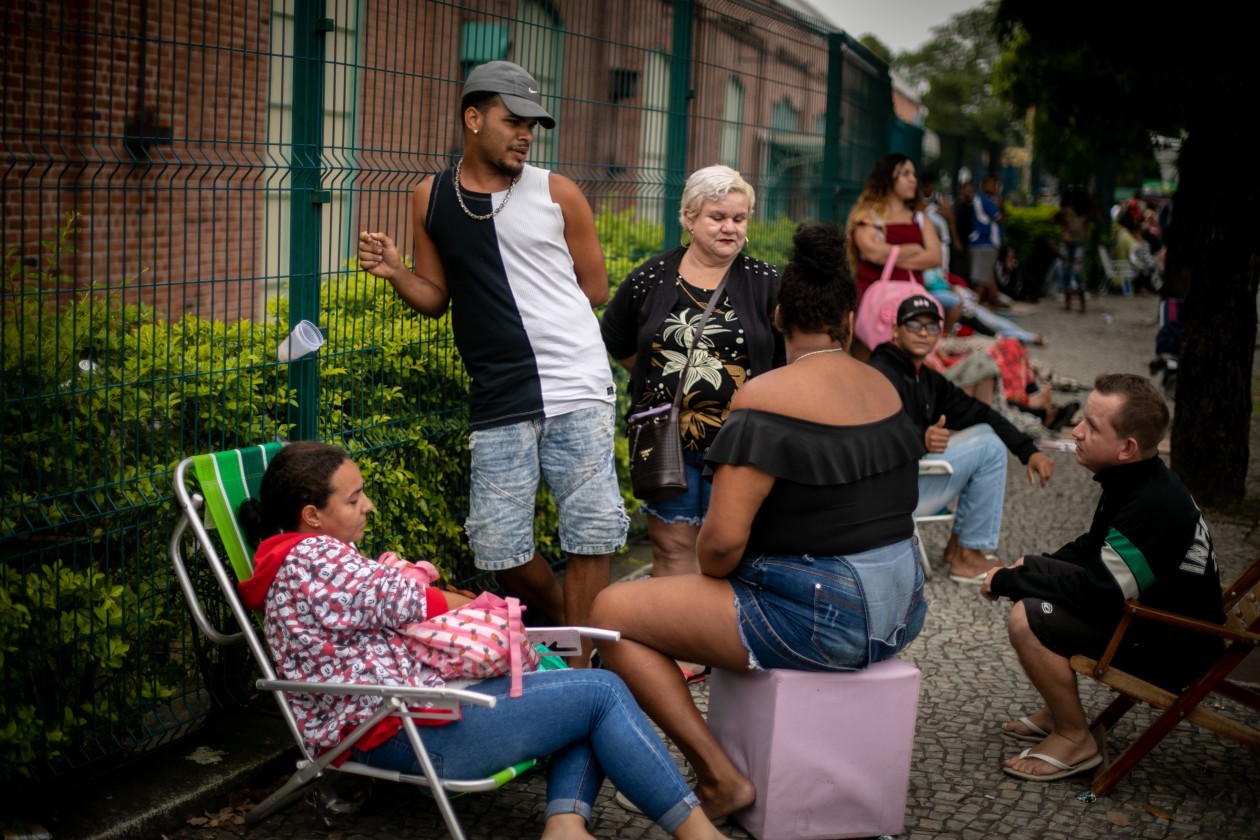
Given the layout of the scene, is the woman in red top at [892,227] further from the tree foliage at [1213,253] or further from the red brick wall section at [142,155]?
the red brick wall section at [142,155]

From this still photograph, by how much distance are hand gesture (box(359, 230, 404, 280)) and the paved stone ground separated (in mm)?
1607

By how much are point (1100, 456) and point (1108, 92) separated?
492 inches

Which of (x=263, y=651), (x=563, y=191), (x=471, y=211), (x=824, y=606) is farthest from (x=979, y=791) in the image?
(x=471, y=211)

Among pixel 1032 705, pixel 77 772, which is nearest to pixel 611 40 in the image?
pixel 1032 705

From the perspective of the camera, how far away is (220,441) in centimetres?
384

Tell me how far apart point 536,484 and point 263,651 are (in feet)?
3.99

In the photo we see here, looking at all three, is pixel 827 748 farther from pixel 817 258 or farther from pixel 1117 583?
pixel 817 258

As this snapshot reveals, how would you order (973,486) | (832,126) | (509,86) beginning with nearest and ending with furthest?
(509,86) → (973,486) → (832,126)

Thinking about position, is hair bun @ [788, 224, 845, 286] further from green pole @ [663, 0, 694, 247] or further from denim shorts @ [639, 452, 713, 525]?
green pole @ [663, 0, 694, 247]

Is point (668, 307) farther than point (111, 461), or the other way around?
point (668, 307)

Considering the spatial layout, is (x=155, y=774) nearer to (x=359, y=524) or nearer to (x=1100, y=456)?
(x=359, y=524)

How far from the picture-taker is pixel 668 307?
459cm

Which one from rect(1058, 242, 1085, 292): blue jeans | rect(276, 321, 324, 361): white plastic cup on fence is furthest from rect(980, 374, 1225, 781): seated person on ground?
rect(1058, 242, 1085, 292): blue jeans

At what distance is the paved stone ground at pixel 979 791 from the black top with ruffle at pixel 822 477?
533 mm
